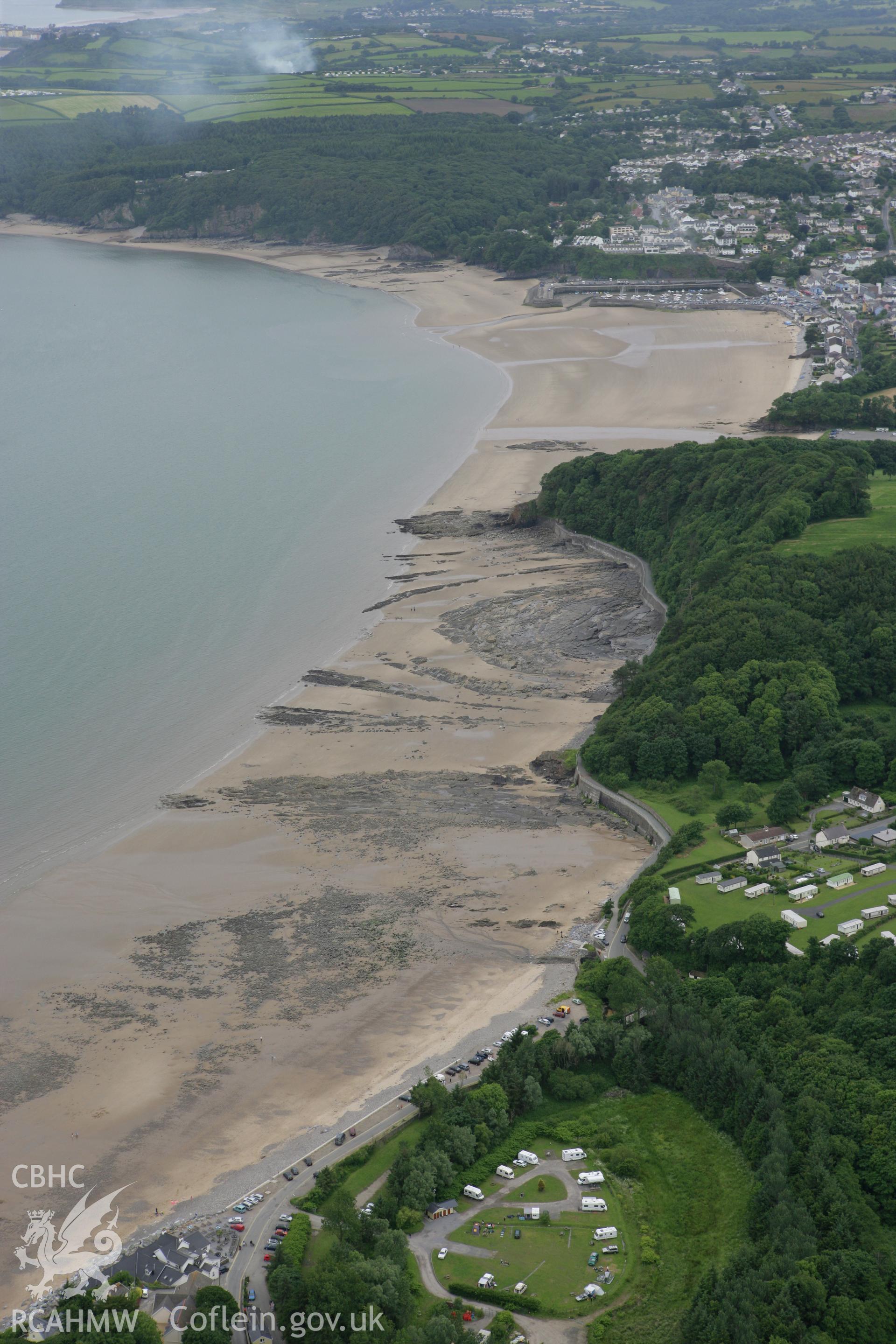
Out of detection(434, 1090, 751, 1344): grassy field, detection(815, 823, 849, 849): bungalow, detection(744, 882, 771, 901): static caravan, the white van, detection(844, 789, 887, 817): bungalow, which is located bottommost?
detection(434, 1090, 751, 1344): grassy field

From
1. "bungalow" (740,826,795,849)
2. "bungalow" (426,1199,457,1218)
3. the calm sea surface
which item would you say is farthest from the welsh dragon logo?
"bungalow" (740,826,795,849)

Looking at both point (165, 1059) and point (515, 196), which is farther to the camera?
point (515, 196)

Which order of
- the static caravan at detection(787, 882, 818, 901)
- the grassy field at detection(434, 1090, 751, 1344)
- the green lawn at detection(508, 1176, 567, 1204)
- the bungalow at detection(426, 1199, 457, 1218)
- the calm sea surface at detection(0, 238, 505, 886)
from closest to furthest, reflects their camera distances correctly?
1. the grassy field at detection(434, 1090, 751, 1344)
2. the bungalow at detection(426, 1199, 457, 1218)
3. the green lawn at detection(508, 1176, 567, 1204)
4. the static caravan at detection(787, 882, 818, 901)
5. the calm sea surface at detection(0, 238, 505, 886)

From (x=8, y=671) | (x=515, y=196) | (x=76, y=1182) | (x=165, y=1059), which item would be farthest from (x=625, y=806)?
(x=515, y=196)

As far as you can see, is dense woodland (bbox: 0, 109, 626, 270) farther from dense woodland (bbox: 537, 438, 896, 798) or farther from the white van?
the white van

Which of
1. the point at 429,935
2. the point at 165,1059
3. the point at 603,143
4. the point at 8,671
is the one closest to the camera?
the point at 165,1059

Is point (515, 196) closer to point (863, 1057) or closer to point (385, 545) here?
point (385, 545)

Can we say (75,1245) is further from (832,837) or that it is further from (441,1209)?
(832,837)

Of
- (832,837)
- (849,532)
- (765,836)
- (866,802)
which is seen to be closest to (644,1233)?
(765,836)
